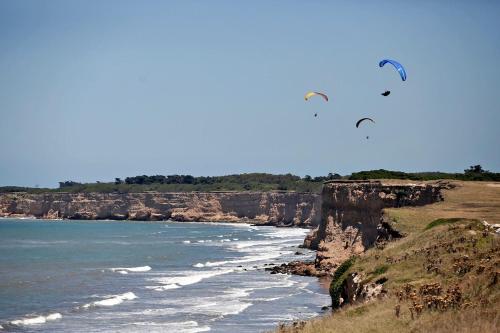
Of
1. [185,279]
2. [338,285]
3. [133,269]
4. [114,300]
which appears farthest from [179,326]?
[133,269]

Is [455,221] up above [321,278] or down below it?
above

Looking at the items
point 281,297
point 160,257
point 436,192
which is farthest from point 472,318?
point 160,257

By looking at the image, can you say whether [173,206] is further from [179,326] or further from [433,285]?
[433,285]

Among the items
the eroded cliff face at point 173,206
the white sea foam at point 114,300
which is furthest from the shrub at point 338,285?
the eroded cliff face at point 173,206

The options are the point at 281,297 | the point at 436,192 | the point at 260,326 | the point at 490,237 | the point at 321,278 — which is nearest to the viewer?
the point at 490,237

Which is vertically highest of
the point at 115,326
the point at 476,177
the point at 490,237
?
the point at 476,177

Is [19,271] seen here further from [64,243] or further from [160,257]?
[64,243]

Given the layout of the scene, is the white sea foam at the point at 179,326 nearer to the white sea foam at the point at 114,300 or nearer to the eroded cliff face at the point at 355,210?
the white sea foam at the point at 114,300

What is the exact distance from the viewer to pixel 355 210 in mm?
63812

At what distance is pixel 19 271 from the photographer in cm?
5634

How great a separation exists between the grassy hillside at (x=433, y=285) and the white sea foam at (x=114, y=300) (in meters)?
15.0

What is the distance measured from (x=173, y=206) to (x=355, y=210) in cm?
9945

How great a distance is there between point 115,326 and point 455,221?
13913mm

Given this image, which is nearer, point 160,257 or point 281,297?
point 281,297
